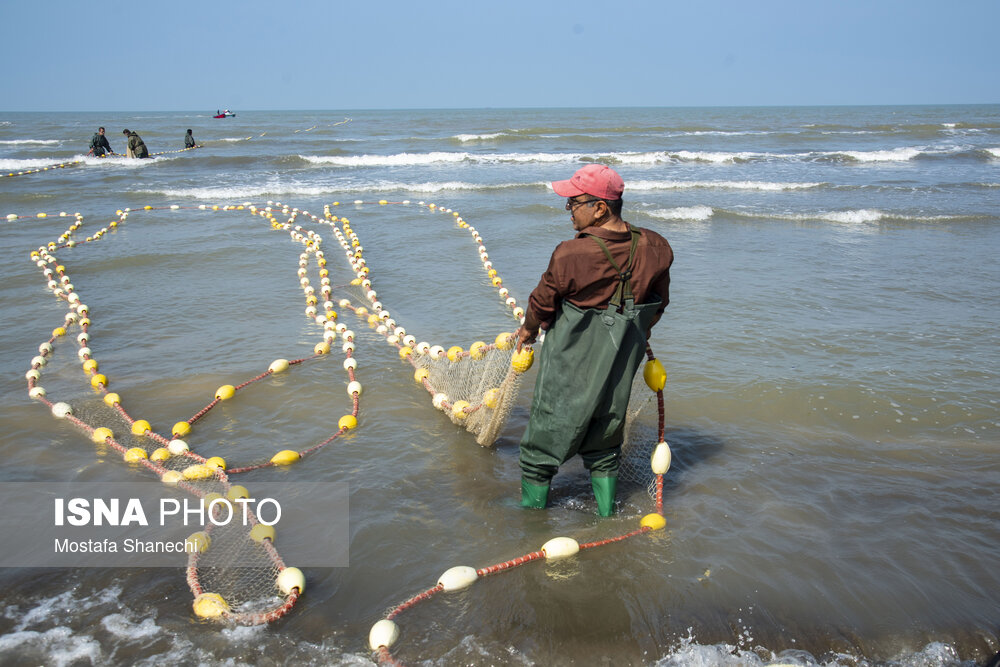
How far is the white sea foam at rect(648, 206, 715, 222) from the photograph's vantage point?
505 inches

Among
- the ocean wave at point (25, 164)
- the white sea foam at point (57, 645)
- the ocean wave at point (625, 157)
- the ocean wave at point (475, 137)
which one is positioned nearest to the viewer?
the white sea foam at point (57, 645)

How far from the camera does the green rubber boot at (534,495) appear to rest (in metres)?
3.54

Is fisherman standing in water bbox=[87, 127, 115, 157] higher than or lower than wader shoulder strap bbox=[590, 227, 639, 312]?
higher

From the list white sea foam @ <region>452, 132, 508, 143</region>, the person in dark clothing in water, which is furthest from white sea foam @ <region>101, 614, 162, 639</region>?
white sea foam @ <region>452, 132, 508, 143</region>

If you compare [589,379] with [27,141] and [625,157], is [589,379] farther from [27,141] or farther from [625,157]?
[27,141]

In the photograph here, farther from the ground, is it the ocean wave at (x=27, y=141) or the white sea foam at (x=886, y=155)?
the ocean wave at (x=27, y=141)

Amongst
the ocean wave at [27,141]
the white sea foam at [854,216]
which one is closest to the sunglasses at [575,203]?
the white sea foam at [854,216]

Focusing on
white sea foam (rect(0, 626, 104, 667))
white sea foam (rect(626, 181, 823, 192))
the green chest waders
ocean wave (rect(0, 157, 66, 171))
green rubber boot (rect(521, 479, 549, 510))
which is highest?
ocean wave (rect(0, 157, 66, 171))

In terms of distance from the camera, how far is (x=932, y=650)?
2.73 metres

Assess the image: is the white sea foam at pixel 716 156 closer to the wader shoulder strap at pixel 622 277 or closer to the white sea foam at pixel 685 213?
the white sea foam at pixel 685 213

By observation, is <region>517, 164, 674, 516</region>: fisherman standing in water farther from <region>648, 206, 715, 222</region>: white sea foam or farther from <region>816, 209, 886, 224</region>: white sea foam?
<region>816, 209, 886, 224</region>: white sea foam

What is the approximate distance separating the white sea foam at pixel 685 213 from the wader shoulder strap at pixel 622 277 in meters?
10.4

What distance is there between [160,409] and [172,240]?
6.47 metres

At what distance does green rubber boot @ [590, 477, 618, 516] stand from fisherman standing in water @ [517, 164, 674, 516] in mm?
198
